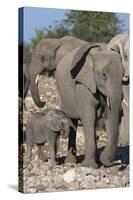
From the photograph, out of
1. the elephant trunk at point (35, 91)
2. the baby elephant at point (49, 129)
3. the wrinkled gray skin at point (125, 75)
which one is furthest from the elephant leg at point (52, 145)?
the wrinkled gray skin at point (125, 75)

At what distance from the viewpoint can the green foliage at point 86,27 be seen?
9.29 m

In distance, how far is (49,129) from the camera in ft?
30.5

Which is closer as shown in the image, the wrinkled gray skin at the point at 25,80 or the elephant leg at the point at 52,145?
the wrinkled gray skin at the point at 25,80

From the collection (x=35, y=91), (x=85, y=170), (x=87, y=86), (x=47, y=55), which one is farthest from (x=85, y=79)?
(x=85, y=170)

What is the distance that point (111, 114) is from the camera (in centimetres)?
960

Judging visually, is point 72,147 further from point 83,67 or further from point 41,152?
point 83,67

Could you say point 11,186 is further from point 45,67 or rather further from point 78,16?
point 78,16

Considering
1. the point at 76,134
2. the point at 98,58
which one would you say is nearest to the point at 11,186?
the point at 76,134

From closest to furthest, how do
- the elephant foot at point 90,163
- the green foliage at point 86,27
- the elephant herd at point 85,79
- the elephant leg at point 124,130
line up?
the green foliage at point 86,27
the elephant herd at point 85,79
the elephant foot at point 90,163
the elephant leg at point 124,130

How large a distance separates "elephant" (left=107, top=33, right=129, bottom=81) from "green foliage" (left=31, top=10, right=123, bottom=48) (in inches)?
2.2

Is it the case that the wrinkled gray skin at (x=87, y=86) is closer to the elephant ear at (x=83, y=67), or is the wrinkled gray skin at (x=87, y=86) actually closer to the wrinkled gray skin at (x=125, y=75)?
the elephant ear at (x=83, y=67)

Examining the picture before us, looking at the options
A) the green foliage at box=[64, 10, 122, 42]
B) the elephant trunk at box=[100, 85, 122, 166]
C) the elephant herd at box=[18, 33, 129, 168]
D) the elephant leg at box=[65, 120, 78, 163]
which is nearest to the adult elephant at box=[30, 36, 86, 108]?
the elephant herd at box=[18, 33, 129, 168]

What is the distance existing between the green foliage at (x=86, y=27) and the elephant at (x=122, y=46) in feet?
0.18

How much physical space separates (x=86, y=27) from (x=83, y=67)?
437 millimetres
